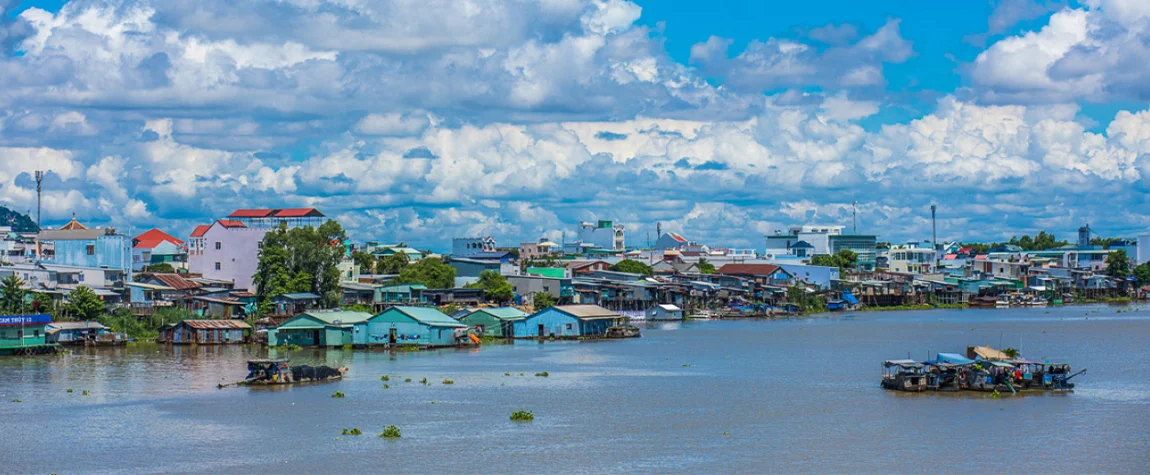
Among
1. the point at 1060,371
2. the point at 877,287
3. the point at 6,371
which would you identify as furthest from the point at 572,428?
the point at 877,287

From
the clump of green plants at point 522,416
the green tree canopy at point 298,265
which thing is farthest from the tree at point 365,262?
the clump of green plants at point 522,416

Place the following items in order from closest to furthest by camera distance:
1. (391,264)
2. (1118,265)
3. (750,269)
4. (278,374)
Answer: (278,374)
(391,264)
(750,269)
(1118,265)

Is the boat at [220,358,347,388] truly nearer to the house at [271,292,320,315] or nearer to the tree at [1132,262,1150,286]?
the house at [271,292,320,315]

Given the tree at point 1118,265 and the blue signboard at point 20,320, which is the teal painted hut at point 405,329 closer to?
the blue signboard at point 20,320

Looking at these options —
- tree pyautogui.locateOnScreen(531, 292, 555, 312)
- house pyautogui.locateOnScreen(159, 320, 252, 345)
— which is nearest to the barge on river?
house pyautogui.locateOnScreen(159, 320, 252, 345)

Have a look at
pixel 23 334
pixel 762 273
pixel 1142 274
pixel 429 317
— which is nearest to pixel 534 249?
pixel 762 273

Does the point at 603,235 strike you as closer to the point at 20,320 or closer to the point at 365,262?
the point at 365,262
